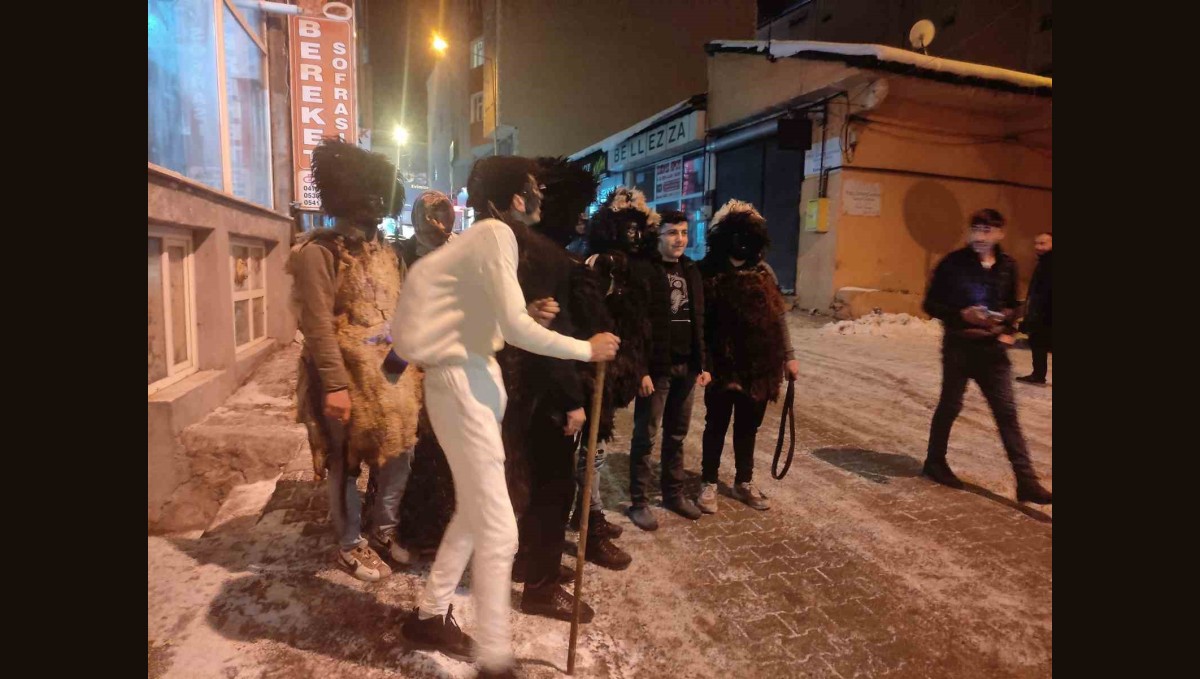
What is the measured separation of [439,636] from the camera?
2.62 meters

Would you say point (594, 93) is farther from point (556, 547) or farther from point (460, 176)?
point (556, 547)

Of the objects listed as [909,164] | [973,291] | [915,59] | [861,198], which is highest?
[915,59]

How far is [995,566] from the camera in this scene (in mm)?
3578

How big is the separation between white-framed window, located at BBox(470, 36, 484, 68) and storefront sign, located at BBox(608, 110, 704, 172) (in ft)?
46.2

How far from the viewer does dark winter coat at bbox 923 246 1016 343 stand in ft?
14.9

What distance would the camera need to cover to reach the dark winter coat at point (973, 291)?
455cm

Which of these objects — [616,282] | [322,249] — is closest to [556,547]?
[616,282]

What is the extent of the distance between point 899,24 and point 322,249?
19712 mm

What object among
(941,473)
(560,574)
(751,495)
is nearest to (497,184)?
(560,574)

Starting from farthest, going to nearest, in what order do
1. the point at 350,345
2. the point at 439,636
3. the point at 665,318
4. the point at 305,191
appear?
1. the point at 305,191
2. the point at 665,318
3. the point at 350,345
4. the point at 439,636

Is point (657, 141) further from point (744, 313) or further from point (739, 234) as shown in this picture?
point (744, 313)

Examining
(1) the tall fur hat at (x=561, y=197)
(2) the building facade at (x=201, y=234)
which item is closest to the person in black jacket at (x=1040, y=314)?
(1) the tall fur hat at (x=561, y=197)

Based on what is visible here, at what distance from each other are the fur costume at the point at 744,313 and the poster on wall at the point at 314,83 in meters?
6.72

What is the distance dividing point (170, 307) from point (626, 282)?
152 inches
